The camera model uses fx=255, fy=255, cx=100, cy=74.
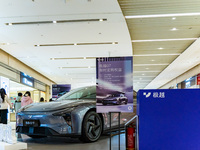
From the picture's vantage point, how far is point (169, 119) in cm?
246

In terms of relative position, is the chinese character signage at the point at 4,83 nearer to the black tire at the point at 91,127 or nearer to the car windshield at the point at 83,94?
the car windshield at the point at 83,94

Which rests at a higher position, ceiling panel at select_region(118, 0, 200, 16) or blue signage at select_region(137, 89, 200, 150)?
ceiling panel at select_region(118, 0, 200, 16)

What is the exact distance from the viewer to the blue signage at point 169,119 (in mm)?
2414

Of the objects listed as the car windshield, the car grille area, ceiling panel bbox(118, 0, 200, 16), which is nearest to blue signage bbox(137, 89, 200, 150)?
the car grille area

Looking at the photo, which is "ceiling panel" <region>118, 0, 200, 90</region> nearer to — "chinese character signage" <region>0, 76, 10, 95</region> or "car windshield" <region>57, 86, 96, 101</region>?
"car windshield" <region>57, 86, 96, 101</region>

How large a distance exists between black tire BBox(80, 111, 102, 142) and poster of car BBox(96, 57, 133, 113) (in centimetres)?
86

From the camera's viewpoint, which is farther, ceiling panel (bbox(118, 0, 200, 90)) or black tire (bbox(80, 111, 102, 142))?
ceiling panel (bbox(118, 0, 200, 90))

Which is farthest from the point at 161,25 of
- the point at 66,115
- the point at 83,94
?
the point at 66,115

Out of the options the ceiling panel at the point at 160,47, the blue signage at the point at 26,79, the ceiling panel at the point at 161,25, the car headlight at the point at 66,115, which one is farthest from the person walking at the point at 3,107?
the blue signage at the point at 26,79

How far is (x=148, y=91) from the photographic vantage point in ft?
8.23

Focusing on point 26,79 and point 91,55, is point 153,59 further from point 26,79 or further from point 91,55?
point 26,79

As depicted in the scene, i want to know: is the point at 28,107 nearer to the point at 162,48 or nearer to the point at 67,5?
the point at 67,5

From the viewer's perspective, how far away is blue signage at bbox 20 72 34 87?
782 inches

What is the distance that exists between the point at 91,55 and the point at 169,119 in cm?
1402
